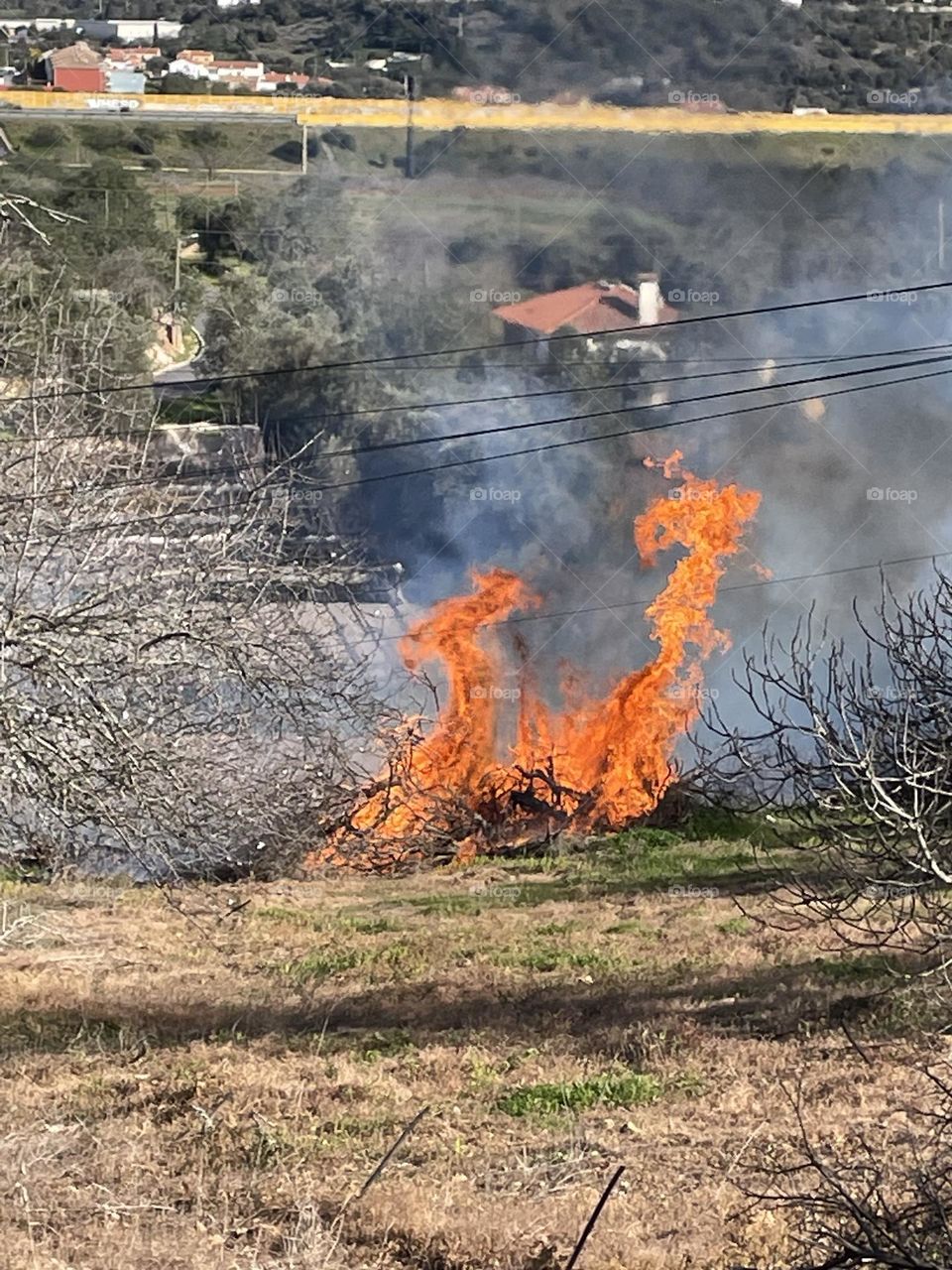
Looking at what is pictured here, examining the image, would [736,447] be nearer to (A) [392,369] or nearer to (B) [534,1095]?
(A) [392,369]

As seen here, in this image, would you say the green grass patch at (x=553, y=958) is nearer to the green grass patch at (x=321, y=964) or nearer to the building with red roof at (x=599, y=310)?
the green grass patch at (x=321, y=964)

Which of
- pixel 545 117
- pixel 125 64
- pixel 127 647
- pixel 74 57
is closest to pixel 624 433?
pixel 545 117

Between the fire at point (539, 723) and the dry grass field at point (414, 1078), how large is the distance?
733 cm

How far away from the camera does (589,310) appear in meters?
43.6

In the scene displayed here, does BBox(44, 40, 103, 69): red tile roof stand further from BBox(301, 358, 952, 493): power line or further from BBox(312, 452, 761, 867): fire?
BBox(312, 452, 761, 867): fire

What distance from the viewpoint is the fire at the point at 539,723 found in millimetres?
31234

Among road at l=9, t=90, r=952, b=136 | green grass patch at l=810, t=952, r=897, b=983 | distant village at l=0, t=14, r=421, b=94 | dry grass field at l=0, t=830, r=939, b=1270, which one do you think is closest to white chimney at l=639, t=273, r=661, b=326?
road at l=9, t=90, r=952, b=136

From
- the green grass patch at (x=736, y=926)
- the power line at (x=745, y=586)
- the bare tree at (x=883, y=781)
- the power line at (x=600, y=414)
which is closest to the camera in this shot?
the bare tree at (x=883, y=781)

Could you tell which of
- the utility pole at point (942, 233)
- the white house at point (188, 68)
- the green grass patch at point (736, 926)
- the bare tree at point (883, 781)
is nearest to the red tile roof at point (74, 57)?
the white house at point (188, 68)

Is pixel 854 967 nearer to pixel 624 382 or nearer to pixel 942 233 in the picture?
pixel 624 382

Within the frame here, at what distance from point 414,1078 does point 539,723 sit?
23213mm

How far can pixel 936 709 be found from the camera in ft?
36.5

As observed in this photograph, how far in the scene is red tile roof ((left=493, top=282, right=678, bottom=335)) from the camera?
43.3 m

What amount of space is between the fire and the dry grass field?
7.33 meters
